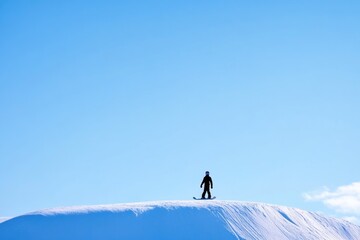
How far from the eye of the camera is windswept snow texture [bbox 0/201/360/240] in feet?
93.9

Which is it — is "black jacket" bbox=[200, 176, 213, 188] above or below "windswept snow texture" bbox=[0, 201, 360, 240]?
above

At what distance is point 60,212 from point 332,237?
13.8 metres

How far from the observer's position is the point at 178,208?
103 feet

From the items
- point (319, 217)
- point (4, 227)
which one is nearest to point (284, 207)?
point (319, 217)

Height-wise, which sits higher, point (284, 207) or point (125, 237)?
point (284, 207)

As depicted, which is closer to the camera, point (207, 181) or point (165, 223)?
point (165, 223)

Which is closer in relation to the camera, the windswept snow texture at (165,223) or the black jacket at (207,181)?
the windswept snow texture at (165,223)

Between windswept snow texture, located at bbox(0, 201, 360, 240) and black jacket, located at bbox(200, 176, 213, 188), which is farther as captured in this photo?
black jacket, located at bbox(200, 176, 213, 188)


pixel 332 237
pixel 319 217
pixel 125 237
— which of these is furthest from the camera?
pixel 319 217

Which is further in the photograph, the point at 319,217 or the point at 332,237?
the point at 319,217

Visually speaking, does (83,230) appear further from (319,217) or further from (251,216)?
(319,217)

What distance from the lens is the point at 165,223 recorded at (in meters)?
29.9

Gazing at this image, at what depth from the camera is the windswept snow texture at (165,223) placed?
93.9 feet

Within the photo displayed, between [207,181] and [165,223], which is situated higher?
[207,181]
